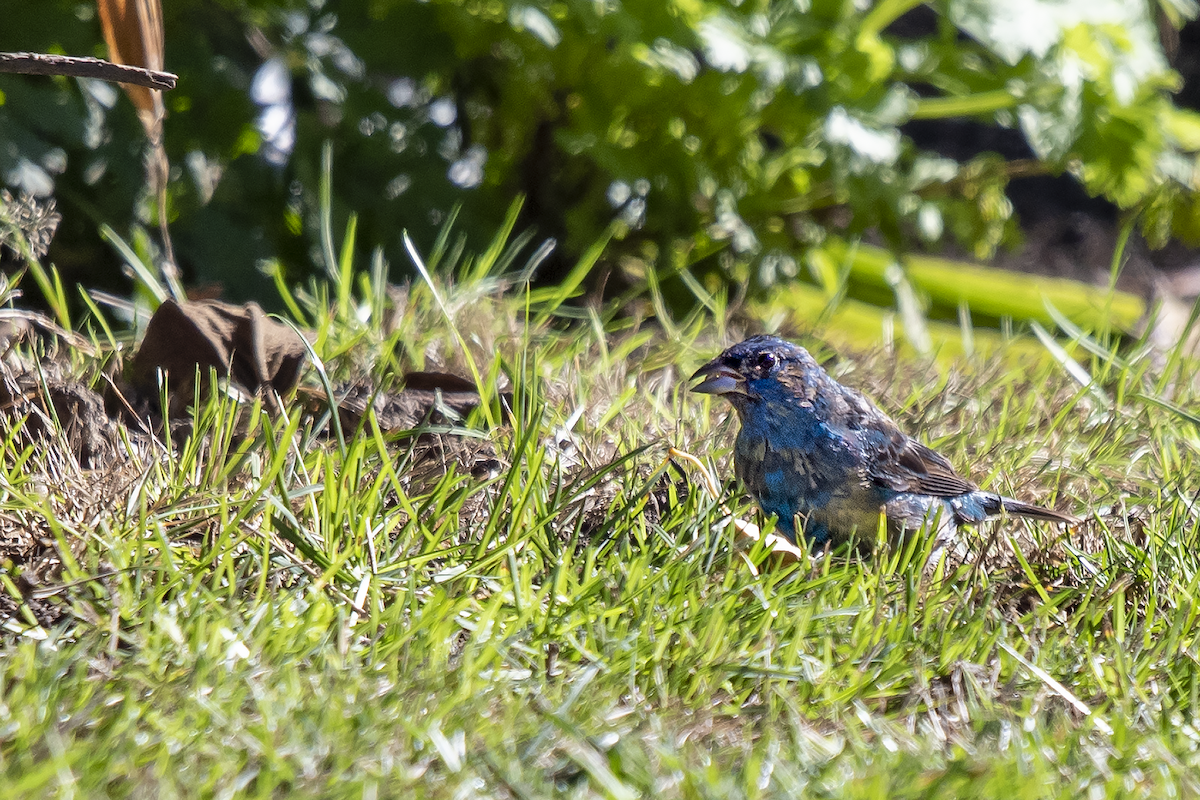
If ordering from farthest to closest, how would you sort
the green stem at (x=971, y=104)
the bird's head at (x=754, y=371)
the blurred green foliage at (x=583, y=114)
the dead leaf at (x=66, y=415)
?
the green stem at (x=971, y=104)
the blurred green foliage at (x=583, y=114)
the bird's head at (x=754, y=371)
the dead leaf at (x=66, y=415)

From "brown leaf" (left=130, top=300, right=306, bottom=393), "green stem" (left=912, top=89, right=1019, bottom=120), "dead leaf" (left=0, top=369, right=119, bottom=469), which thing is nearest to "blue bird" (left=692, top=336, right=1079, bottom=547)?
"brown leaf" (left=130, top=300, right=306, bottom=393)

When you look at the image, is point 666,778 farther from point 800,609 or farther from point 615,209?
point 615,209

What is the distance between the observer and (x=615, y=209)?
432cm

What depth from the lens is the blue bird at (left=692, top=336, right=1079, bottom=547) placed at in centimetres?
237

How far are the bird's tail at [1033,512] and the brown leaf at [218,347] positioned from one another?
Answer: 1.53 m

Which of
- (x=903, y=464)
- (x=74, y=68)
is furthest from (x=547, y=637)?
(x=74, y=68)

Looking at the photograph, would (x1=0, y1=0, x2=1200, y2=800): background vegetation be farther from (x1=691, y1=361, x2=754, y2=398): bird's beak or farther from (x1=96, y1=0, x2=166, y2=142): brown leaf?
(x1=96, y1=0, x2=166, y2=142): brown leaf

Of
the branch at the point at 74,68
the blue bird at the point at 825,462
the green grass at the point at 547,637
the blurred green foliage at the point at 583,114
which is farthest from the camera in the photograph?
the blurred green foliage at the point at 583,114

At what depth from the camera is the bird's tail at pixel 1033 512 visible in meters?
2.32

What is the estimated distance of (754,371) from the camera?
251 cm

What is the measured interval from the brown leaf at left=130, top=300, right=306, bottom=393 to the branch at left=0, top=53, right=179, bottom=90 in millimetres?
656

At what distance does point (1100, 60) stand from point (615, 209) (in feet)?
5.50

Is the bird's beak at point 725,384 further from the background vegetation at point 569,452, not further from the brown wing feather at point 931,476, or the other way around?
the brown wing feather at point 931,476

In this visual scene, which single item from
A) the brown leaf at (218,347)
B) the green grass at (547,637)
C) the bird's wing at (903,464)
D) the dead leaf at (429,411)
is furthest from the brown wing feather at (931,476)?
the brown leaf at (218,347)
